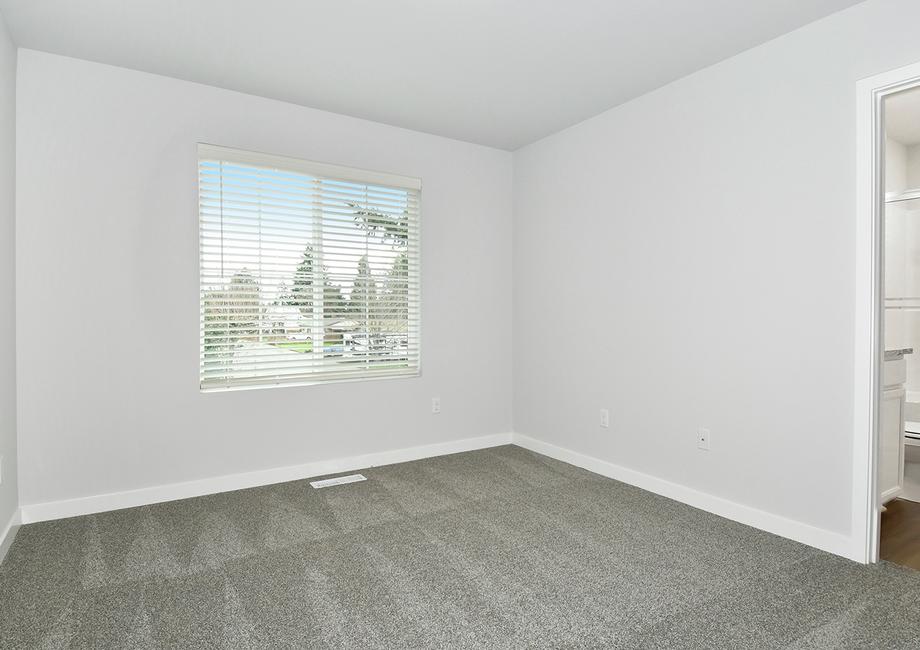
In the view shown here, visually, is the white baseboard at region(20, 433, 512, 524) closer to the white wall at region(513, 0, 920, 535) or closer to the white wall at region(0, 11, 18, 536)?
the white wall at region(0, 11, 18, 536)

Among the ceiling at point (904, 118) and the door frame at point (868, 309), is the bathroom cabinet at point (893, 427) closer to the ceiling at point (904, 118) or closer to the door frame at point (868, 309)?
the door frame at point (868, 309)

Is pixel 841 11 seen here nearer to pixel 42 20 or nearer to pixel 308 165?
pixel 308 165

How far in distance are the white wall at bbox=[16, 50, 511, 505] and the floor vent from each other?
215mm

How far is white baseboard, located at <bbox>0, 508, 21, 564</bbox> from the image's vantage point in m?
2.46

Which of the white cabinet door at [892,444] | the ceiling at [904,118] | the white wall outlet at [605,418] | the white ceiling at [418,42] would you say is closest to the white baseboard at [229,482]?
the white wall outlet at [605,418]

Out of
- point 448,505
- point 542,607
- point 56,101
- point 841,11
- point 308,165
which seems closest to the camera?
point 542,607

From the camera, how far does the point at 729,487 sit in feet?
9.80

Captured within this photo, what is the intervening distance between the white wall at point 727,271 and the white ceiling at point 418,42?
0.92ft

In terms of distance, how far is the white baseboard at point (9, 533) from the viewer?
2.46m

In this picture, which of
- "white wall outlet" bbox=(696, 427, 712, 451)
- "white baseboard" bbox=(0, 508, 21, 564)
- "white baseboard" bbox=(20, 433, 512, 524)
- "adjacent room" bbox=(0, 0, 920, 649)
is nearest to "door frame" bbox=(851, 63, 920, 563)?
"adjacent room" bbox=(0, 0, 920, 649)

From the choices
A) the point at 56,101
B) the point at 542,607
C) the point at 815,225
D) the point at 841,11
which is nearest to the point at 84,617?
the point at 542,607

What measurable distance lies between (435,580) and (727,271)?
2246mm

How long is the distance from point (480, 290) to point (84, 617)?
10.8 feet

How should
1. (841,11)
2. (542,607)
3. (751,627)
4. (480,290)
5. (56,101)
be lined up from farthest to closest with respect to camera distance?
(480,290) → (56,101) → (841,11) → (542,607) → (751,627)
